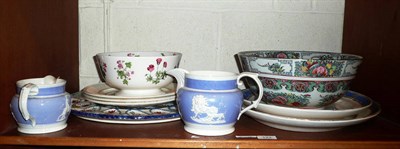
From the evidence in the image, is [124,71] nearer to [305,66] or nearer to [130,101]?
[130,101]

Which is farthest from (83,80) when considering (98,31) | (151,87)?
(151,87)

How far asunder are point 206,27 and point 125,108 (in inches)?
12.7

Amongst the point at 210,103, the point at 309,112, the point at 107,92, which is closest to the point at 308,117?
the point at 309,112

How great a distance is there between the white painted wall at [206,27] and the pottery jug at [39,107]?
1.04ft

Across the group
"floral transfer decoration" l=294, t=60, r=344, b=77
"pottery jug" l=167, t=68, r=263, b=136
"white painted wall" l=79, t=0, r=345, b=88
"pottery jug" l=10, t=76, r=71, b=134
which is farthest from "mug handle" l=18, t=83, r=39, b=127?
"floral transfer decoration" l=294, t=60, r=344, b=77

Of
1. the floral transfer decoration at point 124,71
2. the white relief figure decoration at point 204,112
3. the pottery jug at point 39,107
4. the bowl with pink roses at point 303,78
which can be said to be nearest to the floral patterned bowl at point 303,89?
the bowl with pink roses at point 303,78

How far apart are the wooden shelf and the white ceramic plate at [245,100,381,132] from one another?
0.01 meters

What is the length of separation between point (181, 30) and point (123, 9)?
16cm

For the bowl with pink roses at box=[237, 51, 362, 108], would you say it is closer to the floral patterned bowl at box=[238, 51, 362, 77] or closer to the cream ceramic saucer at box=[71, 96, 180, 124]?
the floral patterned bowl at box=[238, 51, 362, 77]

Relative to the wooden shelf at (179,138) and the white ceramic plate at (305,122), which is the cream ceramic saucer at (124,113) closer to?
the wooden shelf at (179,138)

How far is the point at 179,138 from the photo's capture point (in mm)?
583

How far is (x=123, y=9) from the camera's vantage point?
0.90m

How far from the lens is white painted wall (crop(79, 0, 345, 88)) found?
0.90m

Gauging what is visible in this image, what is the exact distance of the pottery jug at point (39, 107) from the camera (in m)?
0.57
